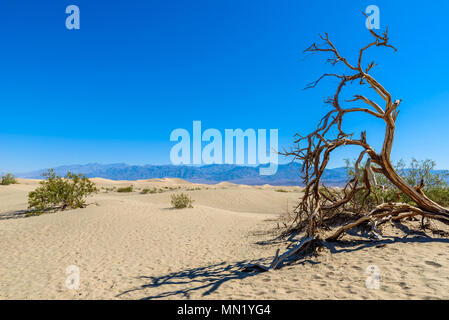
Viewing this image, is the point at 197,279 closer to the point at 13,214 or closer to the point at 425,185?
the point at 425,185

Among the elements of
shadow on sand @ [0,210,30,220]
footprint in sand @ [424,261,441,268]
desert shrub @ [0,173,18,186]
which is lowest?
shadow on sand @ [0,210,30,220]

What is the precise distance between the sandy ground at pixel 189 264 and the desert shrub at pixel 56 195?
117 inches

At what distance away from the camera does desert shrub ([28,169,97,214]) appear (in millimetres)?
15078

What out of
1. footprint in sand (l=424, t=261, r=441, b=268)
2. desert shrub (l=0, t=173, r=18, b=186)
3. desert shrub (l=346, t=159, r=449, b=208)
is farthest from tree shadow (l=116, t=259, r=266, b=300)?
desert shrub (l=0, t=173, r=18, b=186)

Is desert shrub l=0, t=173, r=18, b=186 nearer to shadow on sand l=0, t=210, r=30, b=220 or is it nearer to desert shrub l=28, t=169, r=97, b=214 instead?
shadow on sand l=0, t=210, r=30, b=220

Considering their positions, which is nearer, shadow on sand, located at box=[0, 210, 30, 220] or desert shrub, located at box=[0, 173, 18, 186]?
shadow on sand, located at box=[0, 210, 30, 220]

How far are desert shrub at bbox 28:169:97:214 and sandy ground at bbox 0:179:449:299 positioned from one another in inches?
117

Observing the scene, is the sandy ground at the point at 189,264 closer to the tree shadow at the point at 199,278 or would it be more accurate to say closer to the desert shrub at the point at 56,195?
the tree shadow at the point at 199,278

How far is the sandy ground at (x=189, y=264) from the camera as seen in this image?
14.6ft

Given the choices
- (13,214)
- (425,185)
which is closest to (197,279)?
(425,185)

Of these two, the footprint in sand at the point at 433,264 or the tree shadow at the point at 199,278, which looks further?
the tree shadow at the point at 199,278

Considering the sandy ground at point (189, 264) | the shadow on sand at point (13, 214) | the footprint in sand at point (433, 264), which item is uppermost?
the footprint in sand at point (433, 264)

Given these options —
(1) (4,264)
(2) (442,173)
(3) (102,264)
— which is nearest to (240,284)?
(3) (102,264)

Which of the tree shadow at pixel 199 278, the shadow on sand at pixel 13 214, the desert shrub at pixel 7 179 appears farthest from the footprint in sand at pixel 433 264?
the desert shrub at pixel 7 179
